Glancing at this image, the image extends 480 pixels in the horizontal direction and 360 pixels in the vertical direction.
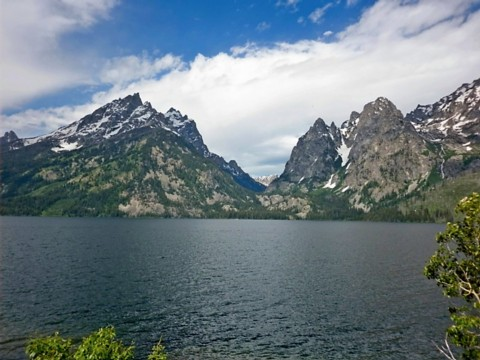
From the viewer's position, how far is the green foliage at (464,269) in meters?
26.3

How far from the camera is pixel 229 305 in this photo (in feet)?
265

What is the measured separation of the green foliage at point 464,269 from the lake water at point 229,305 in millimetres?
30848

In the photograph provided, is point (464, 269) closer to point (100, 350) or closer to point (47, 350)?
point (100, 350)

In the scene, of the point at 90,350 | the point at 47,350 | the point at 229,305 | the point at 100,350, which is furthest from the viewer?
the point at 229,305

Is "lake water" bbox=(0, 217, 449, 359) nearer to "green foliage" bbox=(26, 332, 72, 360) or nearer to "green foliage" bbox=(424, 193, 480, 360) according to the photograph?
"green foliage" bbox=(424, 193, 480, 360)

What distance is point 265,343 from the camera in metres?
59.2

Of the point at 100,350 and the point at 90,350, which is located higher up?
the point at 100,350

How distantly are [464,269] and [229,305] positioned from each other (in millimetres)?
59328

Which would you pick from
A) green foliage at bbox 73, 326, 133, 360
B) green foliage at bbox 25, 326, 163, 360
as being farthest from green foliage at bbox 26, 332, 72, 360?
green foliage at bbox 73, 326, 133, 360

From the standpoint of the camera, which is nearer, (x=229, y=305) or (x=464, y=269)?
(x=464, y=269)

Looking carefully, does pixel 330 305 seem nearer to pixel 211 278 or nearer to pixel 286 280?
pixel 286 280

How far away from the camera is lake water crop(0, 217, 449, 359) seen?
58.6 m

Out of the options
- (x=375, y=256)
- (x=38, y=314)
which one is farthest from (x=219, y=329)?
(x=375, y=256)

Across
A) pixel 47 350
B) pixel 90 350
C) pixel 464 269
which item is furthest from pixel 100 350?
pixel 464 269
